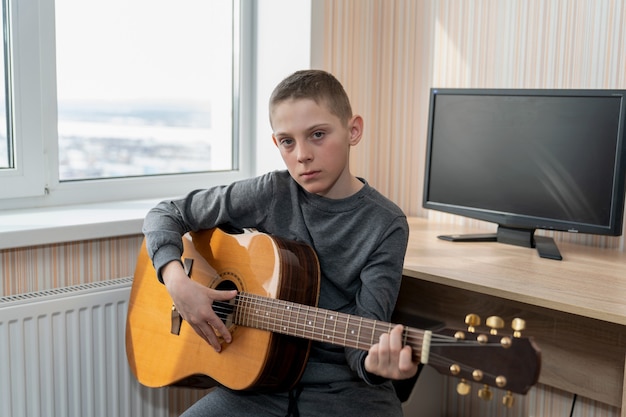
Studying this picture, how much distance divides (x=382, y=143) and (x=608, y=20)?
0.84m

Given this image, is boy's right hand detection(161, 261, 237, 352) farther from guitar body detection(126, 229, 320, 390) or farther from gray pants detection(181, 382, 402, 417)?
gray pants detection(181, 382, 402, 417)

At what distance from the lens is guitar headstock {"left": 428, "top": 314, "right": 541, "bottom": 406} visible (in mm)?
1083

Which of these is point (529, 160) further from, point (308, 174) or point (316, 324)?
point (316, 324)

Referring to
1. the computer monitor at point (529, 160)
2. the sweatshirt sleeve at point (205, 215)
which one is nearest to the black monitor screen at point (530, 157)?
the computer monitor at point (529, 160)

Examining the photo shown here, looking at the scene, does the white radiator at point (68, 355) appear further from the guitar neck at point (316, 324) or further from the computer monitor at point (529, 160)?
the computer monitor at point (529, 160)

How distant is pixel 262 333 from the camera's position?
57.9 inches

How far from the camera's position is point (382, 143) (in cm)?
255

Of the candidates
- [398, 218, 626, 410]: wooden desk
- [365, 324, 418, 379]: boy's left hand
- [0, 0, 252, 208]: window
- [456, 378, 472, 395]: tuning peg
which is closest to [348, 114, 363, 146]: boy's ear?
[398, 218, 626, 410]: wooden desk

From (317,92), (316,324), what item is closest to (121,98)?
(317,92)

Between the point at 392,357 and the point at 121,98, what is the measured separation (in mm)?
1328

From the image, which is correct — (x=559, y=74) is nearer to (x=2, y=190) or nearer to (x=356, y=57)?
(x=356, y=57)

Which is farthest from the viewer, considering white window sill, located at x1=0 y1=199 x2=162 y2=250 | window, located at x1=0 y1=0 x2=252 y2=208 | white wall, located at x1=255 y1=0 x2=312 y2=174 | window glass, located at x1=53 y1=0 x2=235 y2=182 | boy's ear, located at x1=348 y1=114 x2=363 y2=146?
white wall, located at x1=255 y1=0 x2=312 y2=174

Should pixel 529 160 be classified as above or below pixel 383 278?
above

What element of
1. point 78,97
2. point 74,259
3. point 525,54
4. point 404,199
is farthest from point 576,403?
point 78,97
